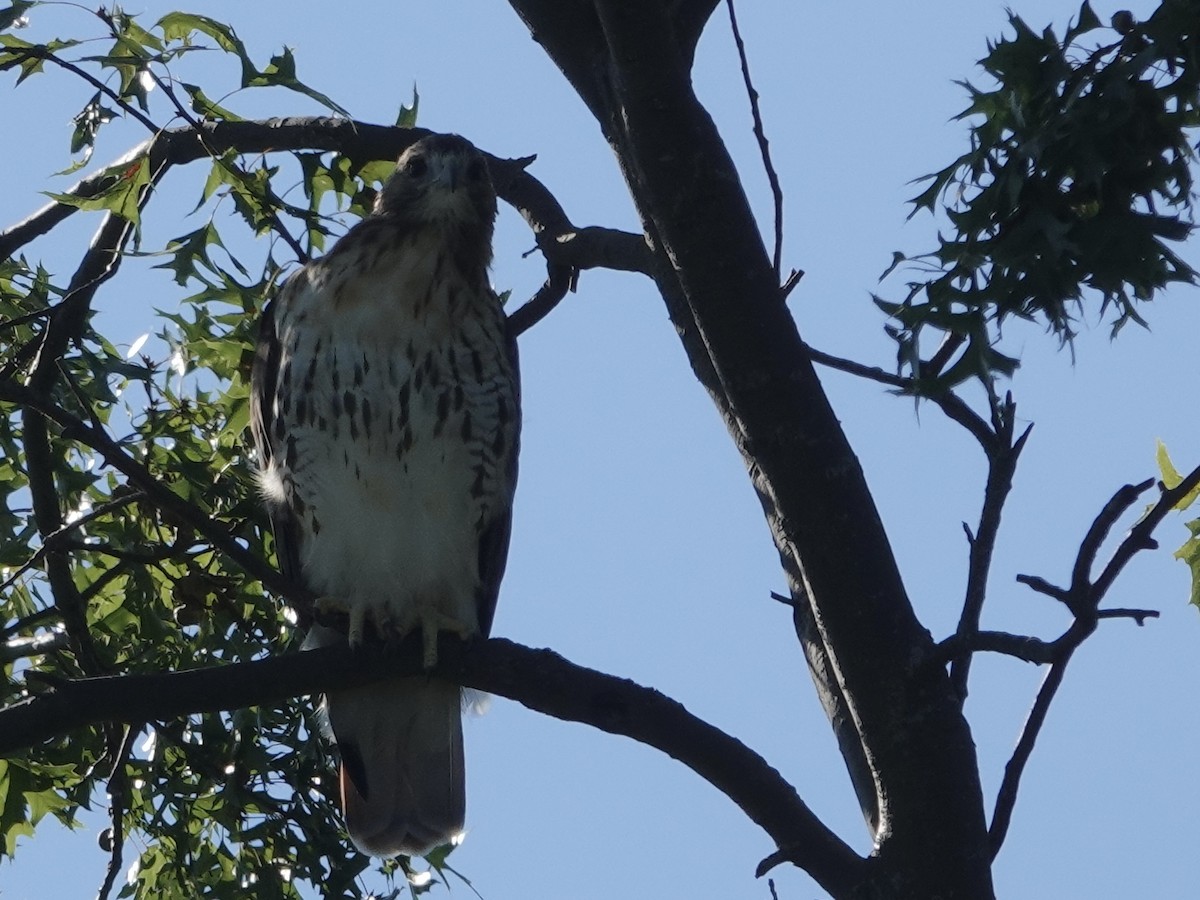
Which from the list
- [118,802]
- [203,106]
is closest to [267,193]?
[203,106]

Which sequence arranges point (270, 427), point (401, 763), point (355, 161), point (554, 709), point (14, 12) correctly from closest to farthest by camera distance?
point (554, 709)
point (14, 12)
point (270, 427)
point (401, 763)
point (355, 161)

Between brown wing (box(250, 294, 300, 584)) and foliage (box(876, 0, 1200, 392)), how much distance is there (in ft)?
5.65

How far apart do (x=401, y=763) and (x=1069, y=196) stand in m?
2.28

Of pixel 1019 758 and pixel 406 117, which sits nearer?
pixel 1019 758

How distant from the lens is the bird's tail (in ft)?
12.8

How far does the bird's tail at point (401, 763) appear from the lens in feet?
12.8

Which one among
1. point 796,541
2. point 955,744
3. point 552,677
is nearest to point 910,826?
point 955,744

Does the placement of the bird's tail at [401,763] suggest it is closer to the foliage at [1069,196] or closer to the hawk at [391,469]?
the hawk at [391,469]

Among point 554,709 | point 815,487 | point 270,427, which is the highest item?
point 270,427

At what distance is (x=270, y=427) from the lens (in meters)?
3.86

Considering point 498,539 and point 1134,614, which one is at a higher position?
point 498,539

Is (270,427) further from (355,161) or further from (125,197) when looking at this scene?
(355,161)

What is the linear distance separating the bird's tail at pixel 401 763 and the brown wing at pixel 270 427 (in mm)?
370

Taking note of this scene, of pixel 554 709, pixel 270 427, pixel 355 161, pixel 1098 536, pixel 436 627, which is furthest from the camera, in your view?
pixel 355 161
